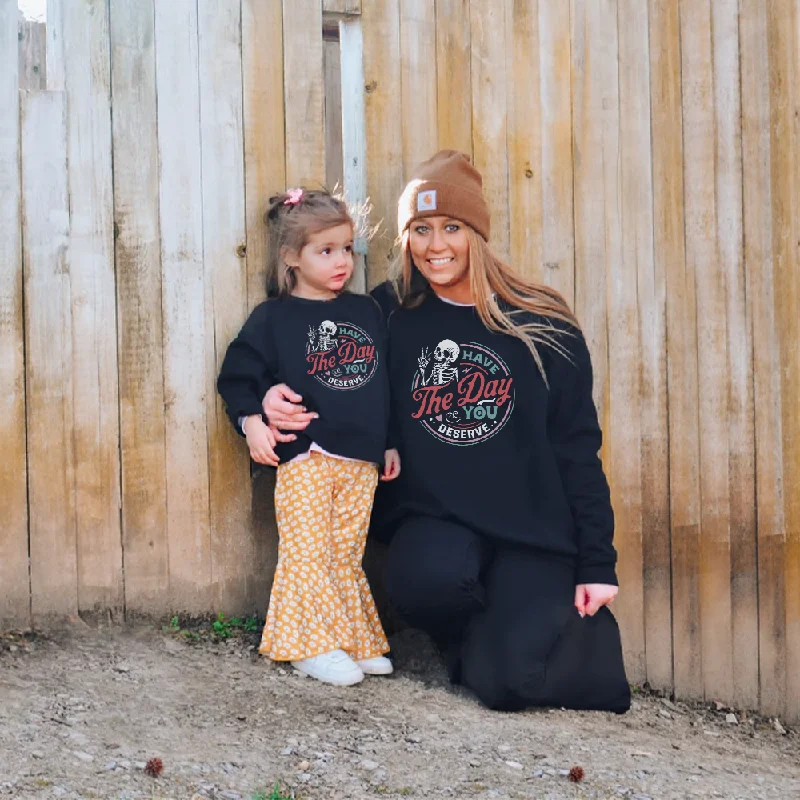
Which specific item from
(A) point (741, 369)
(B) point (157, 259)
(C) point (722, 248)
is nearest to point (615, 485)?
(A) point (741, 369)

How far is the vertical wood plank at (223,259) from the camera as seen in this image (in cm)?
364

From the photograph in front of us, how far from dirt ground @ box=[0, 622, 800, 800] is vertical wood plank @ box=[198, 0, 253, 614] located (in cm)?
29

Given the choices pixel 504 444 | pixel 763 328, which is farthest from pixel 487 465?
pixel 763 328

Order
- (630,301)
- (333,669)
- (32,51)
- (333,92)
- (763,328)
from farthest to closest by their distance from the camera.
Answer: (32,51), (333,92), (763,328), (630,301), (333,669)

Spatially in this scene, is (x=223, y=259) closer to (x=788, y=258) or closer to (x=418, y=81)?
(x=418, y=81)

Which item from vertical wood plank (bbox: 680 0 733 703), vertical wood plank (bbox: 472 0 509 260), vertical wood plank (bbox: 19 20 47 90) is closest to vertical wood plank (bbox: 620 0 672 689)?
vertical wood plank (bbox: 680 0 733 703)

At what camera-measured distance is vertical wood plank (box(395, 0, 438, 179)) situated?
3.81 m

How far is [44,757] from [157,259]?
1.57 meters

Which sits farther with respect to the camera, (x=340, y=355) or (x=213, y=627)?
(x=213, y=627)

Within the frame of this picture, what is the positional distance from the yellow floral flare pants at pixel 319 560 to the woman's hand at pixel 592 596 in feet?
2.08

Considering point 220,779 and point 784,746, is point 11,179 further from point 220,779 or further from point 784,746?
point 784,746

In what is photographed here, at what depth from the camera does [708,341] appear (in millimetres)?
4090

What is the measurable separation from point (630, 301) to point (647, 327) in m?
0.11

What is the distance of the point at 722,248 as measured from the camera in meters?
4.08
